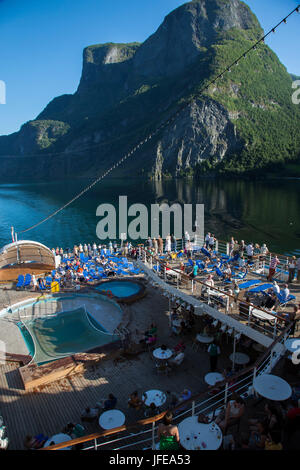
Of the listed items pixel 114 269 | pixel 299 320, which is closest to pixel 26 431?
pixel 299 320

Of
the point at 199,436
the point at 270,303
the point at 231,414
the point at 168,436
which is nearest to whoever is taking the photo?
the point at 168,436

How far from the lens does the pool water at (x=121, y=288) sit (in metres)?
17.2

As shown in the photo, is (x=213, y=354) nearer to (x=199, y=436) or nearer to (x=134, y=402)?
(x=134, y=402)

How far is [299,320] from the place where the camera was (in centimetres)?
946

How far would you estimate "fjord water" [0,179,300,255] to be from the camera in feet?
147

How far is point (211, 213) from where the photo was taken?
198ft

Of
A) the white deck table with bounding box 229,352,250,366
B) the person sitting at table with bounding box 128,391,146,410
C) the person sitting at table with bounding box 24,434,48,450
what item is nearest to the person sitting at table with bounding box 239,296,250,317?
the white deck table with bounding box 229,352,250,366

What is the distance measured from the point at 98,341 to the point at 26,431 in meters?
5.34

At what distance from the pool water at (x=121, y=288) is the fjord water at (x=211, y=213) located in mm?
25158

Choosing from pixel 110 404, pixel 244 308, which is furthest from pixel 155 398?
pixel 244 308

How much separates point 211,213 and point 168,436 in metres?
57.1

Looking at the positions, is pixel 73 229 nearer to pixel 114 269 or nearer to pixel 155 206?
pixel 155 206

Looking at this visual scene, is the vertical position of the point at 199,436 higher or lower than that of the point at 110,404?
higher

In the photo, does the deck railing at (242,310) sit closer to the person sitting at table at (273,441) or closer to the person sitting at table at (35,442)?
the person sitting at table at (273,441)
